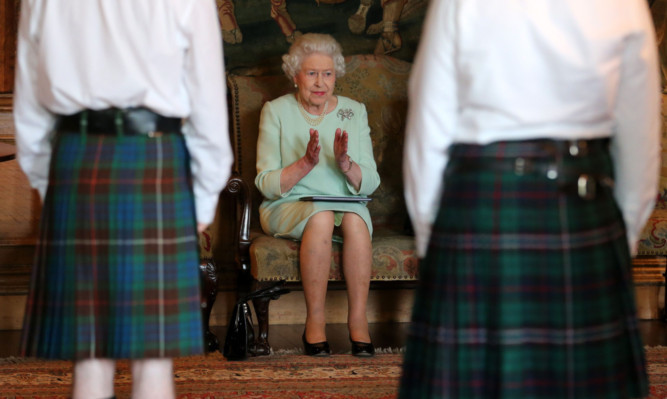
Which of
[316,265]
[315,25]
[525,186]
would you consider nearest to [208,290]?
[316,265]

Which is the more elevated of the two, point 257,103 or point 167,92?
point 257,103

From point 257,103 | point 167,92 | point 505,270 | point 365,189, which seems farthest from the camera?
point 257,103

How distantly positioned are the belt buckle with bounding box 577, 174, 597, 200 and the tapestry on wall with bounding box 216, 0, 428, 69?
306 cm

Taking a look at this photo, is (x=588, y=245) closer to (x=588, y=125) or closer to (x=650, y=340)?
(x=588, y=125)

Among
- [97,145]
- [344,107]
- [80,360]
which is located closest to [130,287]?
[80,360]

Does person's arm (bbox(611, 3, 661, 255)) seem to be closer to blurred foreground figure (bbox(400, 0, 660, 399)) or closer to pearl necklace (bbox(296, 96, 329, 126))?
blurred foreground figure (bbox(400, 0, 660, 399))

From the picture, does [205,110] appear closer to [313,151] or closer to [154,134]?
[154,134]

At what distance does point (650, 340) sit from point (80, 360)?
9.97 ft

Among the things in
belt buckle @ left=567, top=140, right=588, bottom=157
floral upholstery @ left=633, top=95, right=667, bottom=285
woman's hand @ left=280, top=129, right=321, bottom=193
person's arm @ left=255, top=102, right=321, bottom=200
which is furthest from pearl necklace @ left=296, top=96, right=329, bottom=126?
belt buckle @ left=567, top=140, right=588, bottom=157

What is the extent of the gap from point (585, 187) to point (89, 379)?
1.28m

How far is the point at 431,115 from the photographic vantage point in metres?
2.01

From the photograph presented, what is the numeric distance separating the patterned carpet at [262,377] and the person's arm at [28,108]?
4.05 ft

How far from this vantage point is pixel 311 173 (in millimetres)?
4113

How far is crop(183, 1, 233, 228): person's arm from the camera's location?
2.13 m
